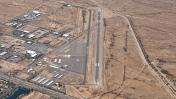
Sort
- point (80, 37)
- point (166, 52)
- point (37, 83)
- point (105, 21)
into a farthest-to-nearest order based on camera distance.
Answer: point (105, 21)
point (80, 37)
point (166, 52)
point (37, 83)

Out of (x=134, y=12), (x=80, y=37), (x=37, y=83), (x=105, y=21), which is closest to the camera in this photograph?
(x=37, y=83)

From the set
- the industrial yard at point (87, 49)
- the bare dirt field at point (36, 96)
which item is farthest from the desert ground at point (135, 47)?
the bare dirt field at point (36, 96)

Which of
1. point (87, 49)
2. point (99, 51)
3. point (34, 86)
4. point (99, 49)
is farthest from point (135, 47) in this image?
point (34, 86)

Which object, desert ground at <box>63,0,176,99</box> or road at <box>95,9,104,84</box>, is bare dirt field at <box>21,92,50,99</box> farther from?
road at <box>95,9,104,84</box>

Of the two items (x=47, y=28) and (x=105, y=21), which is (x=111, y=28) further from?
(x=47, y=28)

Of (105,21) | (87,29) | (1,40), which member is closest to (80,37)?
(87,29)

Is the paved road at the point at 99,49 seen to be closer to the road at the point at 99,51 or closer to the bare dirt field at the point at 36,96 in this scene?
the road at the point at 99,51

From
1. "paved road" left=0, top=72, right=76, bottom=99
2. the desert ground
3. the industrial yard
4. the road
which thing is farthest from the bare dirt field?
the road

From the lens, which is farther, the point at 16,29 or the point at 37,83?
the point at 16,29

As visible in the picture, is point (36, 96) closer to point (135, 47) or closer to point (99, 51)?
point (99, 51)
